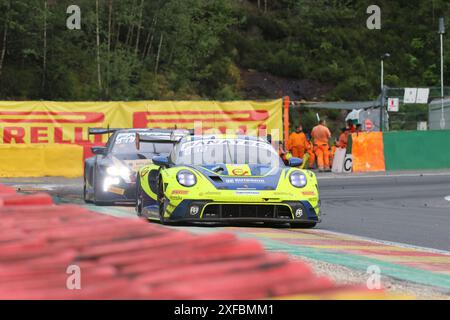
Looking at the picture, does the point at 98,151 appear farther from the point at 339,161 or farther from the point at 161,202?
the point at 339,161

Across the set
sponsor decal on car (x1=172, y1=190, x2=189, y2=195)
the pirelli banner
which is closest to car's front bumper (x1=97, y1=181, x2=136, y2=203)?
sponsor decal on car (x1=172, y1=190, x2=189, y2=195)

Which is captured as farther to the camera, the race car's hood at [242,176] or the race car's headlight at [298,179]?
the race car's headlight at [298,179]

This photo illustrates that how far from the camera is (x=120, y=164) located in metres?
15.0

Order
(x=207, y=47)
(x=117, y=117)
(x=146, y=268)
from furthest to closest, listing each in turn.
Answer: (x=207, y=47)
(x=117, y=117)
(x=146, y=268)

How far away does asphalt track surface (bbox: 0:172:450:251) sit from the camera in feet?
37.9

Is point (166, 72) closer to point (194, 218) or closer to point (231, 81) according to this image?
point (231, 81)

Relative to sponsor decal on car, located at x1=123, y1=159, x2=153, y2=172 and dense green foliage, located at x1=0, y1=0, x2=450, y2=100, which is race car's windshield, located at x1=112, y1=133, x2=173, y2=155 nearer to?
sponsor decal on car, located at x1=123, y1=159, x2=153, y2=172

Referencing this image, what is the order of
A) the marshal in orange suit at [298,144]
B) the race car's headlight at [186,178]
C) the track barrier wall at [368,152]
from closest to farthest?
the race car's headlight at [186,178] → the track barrier wall at [368,152] → the marshal in orange suit at [298,144]

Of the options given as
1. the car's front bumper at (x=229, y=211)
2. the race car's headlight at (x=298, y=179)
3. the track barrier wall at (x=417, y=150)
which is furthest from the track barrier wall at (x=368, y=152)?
the car's front bumper at (x=229, y=211)

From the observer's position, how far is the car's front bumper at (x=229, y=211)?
35.9 ft

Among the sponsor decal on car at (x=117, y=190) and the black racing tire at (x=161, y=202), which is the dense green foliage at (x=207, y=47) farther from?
the black racing tire at (x=161, y=202)

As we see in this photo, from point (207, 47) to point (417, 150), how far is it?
26.8m

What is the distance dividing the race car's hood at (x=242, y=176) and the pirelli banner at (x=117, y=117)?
1457 centimetres

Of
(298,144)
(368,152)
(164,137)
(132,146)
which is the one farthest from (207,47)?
(164,137)
